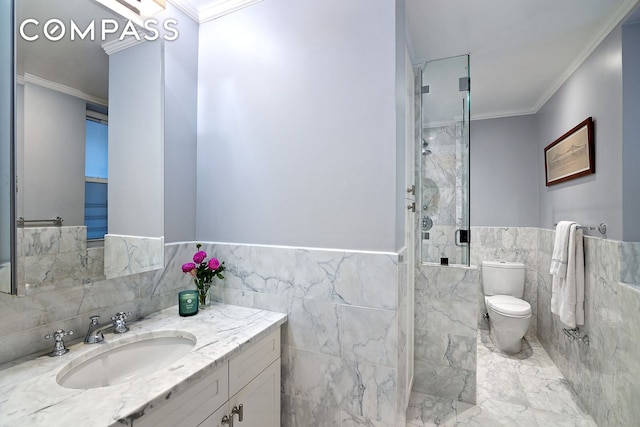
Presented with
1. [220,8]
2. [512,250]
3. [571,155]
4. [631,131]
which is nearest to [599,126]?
[631,131]

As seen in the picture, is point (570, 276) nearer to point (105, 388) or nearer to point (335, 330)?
point (335, 330)

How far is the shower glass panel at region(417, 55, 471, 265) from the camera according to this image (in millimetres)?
2098

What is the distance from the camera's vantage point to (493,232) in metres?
3.33

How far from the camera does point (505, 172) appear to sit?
3.33 metres

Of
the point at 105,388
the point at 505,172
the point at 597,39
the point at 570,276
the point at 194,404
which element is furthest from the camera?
the point at 505,172

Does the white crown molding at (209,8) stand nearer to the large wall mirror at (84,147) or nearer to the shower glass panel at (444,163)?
the large wall mirror at (84,147)

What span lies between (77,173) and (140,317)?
70cm

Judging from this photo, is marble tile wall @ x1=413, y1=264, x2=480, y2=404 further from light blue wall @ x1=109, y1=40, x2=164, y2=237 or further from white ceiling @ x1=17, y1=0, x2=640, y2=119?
light blue wall @ x1=109, y1=40, x2=164, y2=237

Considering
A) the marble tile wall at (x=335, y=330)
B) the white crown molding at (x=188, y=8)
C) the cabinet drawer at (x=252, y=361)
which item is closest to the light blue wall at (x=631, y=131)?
the marble tile wall at (x=335, y=330)

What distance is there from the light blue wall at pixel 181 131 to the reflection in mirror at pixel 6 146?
1.90ft

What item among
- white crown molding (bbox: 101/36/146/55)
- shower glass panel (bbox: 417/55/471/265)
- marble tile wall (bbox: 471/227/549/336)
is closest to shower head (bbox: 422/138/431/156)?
shower glass panel (bbox: 417/55/471/265)

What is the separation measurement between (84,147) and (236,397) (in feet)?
3.75

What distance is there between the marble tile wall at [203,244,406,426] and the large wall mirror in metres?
0.60

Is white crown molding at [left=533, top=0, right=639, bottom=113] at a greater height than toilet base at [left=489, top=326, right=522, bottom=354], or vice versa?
white crown molding at [left=533, top=0, right=639, bottom=113]
